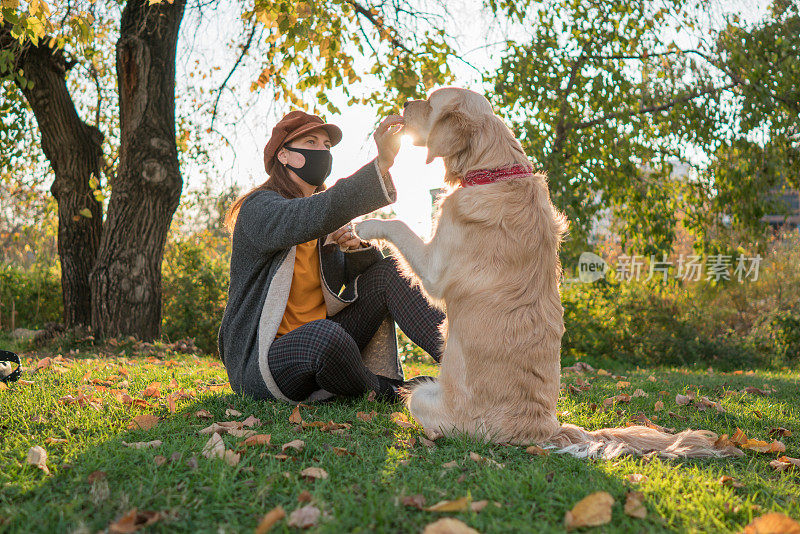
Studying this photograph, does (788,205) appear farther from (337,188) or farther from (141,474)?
(141,474)

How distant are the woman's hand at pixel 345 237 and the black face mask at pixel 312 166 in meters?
0.41

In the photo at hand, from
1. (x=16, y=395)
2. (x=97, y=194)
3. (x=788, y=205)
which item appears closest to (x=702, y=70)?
(x=788, y=205)

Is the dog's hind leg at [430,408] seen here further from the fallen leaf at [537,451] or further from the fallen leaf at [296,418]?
the fallen leaf at [296,418]

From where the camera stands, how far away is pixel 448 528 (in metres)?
1.60

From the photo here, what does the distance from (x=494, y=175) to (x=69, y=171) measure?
23.4 feet

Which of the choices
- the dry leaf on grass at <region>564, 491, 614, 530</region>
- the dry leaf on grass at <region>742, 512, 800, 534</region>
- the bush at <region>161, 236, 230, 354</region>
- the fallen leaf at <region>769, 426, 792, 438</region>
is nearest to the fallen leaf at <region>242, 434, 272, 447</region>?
the dry leaf on grass at <region>564, 491, 614, 530</region>

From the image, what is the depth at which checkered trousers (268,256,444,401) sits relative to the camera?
10.1ft

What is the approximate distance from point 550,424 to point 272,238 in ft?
5.64

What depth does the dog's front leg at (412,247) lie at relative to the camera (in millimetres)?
2859

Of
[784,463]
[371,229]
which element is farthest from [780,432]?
[371,229]

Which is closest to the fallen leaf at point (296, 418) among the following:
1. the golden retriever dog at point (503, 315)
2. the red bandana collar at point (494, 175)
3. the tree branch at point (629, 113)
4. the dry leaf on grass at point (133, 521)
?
the golden retriever dog at point (503, 315)

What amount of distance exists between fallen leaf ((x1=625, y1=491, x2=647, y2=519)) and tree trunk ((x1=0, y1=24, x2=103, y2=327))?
783 cm

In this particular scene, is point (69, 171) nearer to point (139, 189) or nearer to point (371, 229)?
point (139, 189)

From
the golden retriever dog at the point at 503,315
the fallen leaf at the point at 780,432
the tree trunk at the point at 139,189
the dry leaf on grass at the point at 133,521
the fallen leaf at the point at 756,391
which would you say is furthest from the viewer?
the tree trunk at the point at 139,189
